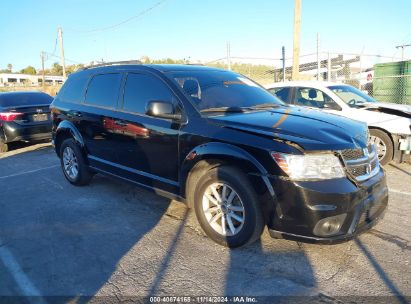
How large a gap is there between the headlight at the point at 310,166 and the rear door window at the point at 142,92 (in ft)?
5.01

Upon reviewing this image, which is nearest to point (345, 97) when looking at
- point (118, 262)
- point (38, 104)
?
point (118, 262)

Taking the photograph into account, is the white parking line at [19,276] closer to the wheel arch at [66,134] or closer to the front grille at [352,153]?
the wheel arch at [66,134]

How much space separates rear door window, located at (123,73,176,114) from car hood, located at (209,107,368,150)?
30.7 inches

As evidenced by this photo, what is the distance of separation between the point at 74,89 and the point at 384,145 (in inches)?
215

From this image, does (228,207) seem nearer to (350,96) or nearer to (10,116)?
(350,96)

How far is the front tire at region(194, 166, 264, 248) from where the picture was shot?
3.35m

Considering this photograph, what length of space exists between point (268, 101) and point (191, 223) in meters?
1.79

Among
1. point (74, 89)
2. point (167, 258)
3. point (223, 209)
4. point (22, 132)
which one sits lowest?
point (167, 258)

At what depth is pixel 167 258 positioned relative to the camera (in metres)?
3.52

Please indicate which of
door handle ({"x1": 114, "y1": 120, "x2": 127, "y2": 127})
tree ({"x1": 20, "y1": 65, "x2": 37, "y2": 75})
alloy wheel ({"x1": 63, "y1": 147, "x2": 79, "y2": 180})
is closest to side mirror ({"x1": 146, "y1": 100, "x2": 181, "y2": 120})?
door handle ({"x1": 114, "y1": 120, "x2": 127, "y2": 127})

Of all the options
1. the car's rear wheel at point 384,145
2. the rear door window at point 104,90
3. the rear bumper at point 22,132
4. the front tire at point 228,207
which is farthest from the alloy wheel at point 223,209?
the rear bumper at point 22,132

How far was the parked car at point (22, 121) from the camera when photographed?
905 cm

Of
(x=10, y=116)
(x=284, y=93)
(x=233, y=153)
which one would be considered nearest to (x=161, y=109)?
(x=233, y=153)

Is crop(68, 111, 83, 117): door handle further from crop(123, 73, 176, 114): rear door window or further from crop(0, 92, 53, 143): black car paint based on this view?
crop(0, 92, 53, 143): black car paint
